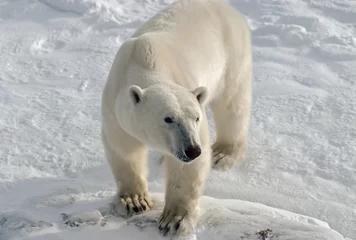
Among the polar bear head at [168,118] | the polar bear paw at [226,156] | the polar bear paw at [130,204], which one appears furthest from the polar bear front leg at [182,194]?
the polar bear paw at [226,156]

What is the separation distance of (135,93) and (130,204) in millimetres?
723

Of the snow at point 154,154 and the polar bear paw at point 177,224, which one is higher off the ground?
the polar bear paw at point 177,224

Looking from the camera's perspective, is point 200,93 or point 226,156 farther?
point 226,156

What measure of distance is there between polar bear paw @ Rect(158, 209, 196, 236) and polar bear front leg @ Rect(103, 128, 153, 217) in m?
0.22

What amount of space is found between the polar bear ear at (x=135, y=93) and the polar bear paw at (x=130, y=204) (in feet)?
2.22

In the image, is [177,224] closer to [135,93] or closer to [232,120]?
[135,93]

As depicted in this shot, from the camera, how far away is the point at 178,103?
7.65 ft

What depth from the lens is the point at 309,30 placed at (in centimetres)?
537

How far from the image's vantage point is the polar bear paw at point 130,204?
281 centimetres

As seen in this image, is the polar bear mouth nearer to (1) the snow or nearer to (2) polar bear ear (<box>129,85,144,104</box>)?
(2) polar bear ear (<box>129,85,144,104</box>)

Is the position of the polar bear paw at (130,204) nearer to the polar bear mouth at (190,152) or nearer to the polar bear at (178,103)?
the polar bear at (178,103)

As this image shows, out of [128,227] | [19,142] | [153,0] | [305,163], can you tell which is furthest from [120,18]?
[128,227]

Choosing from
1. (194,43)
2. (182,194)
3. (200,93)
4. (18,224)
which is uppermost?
(200,93)

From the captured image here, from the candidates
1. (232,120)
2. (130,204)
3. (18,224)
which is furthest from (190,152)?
(232,120)
